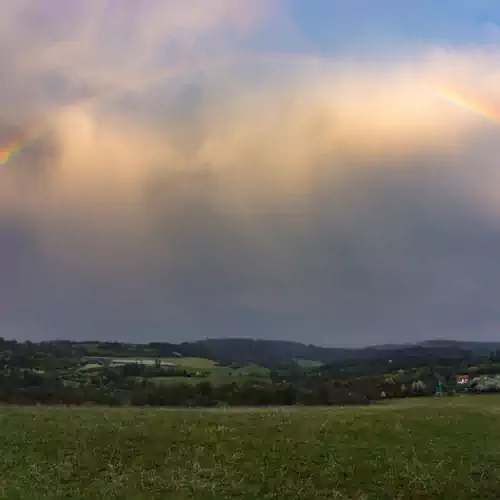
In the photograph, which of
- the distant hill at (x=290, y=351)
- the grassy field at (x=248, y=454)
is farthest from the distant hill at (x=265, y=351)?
the grassy field at (x=248, y=454)

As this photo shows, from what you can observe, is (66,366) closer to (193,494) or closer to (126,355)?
(126,355)

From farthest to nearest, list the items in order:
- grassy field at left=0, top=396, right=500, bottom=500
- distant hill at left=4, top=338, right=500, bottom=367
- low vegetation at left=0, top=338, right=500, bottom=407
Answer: distant hill at left=4, top=338, right=500, bottom=367 < low vegetation at left=0, top=338, right=500, bottom=407 < grassy field at left=0, top=396, right=500, bottom=500

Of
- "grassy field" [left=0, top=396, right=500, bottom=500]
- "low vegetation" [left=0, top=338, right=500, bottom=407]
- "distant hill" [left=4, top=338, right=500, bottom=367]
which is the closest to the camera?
"grassy field" [left=0, top=396, right=500, bottom=500]

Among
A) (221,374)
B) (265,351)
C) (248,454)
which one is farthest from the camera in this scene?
(265,351)

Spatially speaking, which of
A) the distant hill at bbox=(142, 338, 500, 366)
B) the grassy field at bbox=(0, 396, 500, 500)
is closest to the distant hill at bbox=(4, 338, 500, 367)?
the distant hill at bbox=(142, 338, 500, 366)

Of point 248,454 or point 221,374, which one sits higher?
point 248,454

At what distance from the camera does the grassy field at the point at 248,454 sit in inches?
725

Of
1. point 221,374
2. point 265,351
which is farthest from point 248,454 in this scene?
point 265,351

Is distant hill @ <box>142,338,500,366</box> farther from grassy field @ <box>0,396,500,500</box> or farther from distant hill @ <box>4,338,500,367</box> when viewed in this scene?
grassy field @ <box>0,396,500,500</box>

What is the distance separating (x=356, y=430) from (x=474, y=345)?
4314 inches

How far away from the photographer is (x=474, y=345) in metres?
124

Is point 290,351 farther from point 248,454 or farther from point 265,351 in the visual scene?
point 248,454

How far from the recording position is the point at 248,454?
21078mm

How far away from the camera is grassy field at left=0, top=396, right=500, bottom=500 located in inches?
725
